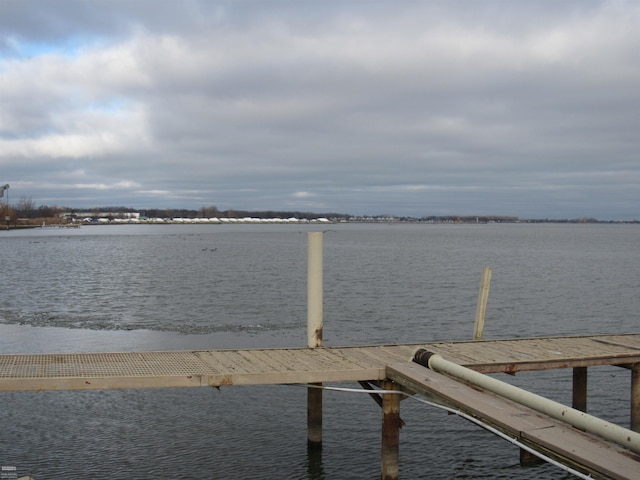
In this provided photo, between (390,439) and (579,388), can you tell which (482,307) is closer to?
(579,388)

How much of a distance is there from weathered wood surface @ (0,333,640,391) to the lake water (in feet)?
5.62

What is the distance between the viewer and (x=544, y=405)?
6.65m

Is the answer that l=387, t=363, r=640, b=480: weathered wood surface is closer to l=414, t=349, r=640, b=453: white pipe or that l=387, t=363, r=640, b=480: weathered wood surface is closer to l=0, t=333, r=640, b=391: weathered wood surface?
l=414, t=349, r=640, b=453: white pipe

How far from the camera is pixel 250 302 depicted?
95.0 ft

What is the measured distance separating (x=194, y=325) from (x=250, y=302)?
6388 millimetres

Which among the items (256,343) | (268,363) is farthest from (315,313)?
(256,343)

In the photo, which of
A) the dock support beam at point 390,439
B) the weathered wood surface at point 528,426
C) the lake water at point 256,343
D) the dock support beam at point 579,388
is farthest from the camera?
the dock support beam at point 579,388

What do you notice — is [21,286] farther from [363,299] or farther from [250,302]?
[363,299]

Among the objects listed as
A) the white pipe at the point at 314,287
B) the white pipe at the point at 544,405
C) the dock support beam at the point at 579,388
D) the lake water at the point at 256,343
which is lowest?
the lake water at the point at 256,343

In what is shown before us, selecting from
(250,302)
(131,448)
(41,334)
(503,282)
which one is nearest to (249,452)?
(131,448)

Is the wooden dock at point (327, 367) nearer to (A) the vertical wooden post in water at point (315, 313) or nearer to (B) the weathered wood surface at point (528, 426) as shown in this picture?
(B) the weathered wood surface at point (528, 426)

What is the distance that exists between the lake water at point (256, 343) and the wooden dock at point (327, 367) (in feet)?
5.60

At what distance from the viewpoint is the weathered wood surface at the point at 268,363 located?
832 cm

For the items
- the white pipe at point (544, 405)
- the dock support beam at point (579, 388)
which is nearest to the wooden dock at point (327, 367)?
the white pipe at point (544, 405)
